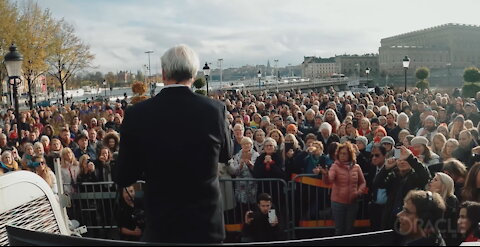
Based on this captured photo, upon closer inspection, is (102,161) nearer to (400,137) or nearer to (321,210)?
(321,210)

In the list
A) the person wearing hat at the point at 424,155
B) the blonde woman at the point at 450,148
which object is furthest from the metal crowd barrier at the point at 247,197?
the blonde woman at the point at 450,148

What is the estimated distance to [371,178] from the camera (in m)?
6.95

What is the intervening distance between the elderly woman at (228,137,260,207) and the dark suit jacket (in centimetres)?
476

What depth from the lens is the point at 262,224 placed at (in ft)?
19.1

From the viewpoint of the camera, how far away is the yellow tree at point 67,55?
114ft

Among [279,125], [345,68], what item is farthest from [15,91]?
[345,68]

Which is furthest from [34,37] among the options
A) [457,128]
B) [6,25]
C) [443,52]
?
[443,52]

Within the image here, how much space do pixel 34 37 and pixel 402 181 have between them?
3120cm

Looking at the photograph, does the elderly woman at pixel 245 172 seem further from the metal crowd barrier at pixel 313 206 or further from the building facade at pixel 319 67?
the building facade at pixel 319 67

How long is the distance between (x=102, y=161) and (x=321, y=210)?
384 cm

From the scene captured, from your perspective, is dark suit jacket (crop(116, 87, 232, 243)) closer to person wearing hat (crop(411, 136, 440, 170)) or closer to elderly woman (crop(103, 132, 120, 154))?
person wearing hat (crop(411, 136, 440, 170))

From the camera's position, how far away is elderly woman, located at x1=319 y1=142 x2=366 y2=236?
6.27 metres

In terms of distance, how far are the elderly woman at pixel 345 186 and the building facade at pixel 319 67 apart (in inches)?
6169

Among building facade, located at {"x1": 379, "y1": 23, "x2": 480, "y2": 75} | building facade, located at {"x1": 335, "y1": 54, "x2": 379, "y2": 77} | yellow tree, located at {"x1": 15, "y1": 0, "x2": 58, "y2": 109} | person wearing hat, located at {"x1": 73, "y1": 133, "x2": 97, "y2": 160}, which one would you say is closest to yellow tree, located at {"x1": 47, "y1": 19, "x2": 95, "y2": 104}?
yellow tree, located at {"x1": 15, "y1": 0, "x2": 58, "y2": 109}
